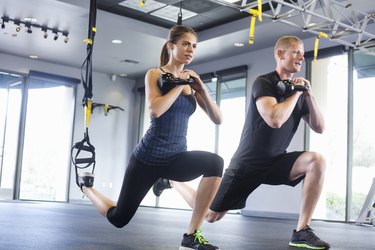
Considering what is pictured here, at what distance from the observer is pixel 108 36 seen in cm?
847

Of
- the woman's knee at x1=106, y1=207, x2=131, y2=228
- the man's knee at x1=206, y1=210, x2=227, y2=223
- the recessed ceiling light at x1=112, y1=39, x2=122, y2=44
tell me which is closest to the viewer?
the woman's knee at x1=106, y1=207, x2=131, y2=228

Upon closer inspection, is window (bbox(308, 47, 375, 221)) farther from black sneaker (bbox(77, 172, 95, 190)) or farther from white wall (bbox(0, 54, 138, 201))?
black sneaker (bbox(77, 172, 95, 190))

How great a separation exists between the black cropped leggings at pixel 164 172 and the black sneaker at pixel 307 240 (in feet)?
2.21

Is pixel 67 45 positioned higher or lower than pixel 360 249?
higher

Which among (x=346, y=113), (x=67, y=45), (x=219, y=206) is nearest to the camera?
(x=219, y=206)

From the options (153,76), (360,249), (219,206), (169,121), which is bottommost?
(360,249)

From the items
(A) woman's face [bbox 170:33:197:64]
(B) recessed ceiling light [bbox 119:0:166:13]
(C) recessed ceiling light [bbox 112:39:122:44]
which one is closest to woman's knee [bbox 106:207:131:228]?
(A) woman's face [bbox 170:33:197:64]

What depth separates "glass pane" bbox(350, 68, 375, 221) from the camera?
24.2 ft

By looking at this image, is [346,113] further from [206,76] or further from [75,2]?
[75,2]

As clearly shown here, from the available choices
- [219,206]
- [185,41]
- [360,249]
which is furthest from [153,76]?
[360,249]

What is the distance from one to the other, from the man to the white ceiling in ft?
14.0

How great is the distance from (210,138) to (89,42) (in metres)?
6.60

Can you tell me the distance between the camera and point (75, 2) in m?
7.09

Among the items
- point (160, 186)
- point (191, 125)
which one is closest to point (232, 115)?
point (191, 125)
